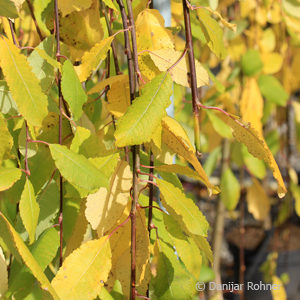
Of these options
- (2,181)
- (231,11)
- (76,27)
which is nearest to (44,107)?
(2,181)

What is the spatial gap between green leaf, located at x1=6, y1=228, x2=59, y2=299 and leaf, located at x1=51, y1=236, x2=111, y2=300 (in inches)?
1.8

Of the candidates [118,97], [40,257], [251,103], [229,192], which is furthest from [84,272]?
[229,192]

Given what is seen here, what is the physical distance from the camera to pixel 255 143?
1.28ft

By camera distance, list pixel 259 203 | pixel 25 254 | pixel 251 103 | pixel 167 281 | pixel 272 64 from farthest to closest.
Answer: pixel 259 203, pixel 272 64, pixel 251 103, pixel 167 281, pixel 25 254

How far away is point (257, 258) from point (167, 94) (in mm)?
1479

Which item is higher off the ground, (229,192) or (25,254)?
(25,254)

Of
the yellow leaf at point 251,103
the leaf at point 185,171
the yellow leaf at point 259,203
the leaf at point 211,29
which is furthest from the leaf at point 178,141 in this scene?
the yellow leaf at point 259,203

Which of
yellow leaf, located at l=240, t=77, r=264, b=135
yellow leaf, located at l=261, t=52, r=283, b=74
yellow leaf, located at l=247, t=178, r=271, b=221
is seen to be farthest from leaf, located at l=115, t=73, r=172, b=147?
yellow leaf, located at l=247, t=178, r=271, b=221

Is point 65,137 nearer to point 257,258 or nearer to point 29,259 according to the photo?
point 29,259

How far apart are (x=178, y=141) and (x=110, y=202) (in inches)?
3.0

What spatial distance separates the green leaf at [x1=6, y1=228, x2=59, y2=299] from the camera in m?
0.40

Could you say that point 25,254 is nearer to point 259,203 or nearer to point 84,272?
point 84,272

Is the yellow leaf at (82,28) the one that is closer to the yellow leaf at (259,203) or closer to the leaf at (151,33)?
the leaf at (151,33)

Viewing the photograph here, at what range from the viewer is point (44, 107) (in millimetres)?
355
